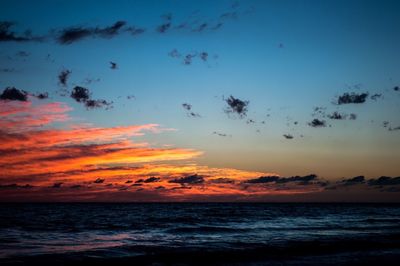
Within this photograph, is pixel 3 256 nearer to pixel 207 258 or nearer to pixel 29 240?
pixel 29 240

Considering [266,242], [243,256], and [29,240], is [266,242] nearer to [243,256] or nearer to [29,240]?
A: [243,256]

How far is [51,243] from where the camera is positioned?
84.0 feet

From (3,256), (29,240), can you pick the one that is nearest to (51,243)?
(29,240)

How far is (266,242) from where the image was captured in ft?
88.2

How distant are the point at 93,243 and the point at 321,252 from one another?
50.0 feet

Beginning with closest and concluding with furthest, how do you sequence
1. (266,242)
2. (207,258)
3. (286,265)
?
(286,265) < (207,258) < (266,242)

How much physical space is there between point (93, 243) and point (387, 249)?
63.6ft

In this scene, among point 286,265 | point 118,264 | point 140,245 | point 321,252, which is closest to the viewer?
point 286,265

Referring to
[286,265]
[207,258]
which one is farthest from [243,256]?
[286,265]

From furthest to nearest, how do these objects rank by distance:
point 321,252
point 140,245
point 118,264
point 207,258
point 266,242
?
point 266,242 → point 140,245 → point 321,252 → point 207,258 → point 118,264

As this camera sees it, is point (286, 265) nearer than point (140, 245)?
Yes

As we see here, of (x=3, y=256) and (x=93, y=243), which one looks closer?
(x=3, y=256)

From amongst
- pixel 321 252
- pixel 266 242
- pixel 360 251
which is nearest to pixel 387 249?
pixel 360 251

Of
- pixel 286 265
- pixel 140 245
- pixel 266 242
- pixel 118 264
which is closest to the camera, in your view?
pixel 286 265
